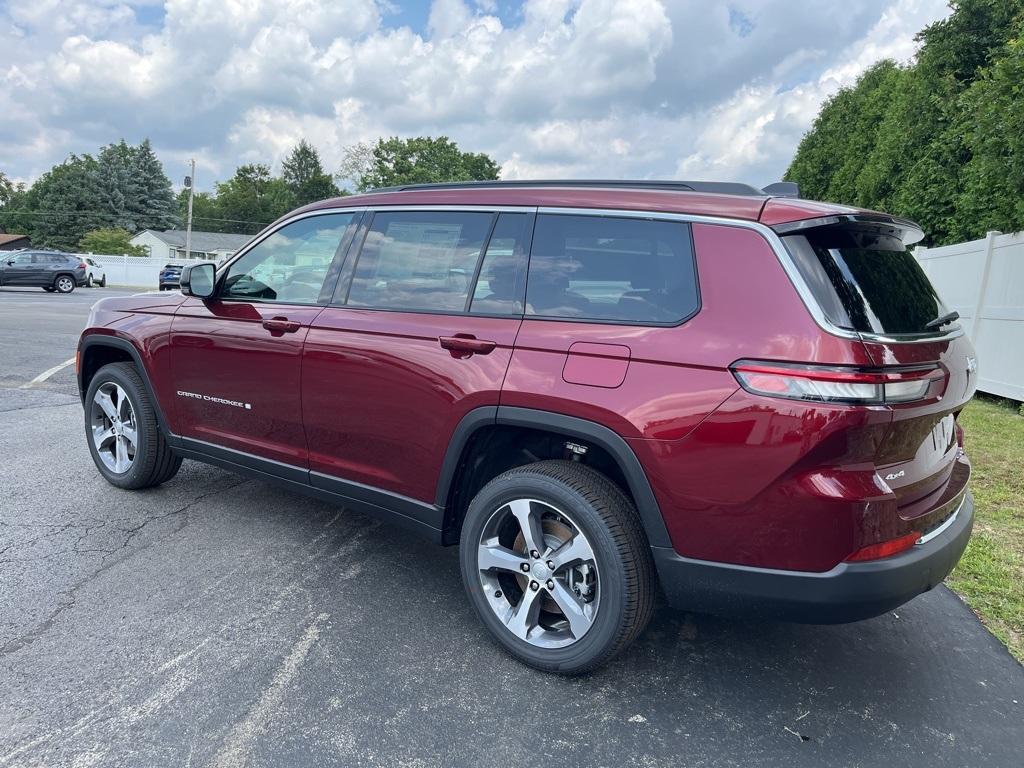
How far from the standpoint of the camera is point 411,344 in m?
3.09

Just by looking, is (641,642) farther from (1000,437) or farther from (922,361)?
(1000,437)

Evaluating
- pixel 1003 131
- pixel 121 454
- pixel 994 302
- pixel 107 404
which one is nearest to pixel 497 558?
pixel 121 454

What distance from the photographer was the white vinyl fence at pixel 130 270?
42.8 m

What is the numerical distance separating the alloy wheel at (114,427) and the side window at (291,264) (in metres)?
1.21

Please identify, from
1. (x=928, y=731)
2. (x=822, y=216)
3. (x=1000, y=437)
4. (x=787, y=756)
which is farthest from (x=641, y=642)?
(x=1000, y=437)

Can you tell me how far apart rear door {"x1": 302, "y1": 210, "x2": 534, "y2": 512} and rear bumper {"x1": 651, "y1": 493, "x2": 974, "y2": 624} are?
3.18 ft

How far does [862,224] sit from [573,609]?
1.74 m

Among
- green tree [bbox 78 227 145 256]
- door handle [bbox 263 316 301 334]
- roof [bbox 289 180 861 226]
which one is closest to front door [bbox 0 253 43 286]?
door handle [bbox 263 316 301 334]

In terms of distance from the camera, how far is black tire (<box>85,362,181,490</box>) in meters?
4.39

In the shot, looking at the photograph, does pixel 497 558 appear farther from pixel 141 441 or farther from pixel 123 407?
pixel 123 407

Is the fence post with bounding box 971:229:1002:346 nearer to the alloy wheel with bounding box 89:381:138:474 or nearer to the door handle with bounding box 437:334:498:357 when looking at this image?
the door handle with bounding box 437:334:498:357

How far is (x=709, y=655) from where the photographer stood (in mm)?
2949

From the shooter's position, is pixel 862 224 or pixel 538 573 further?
pixel 538 573

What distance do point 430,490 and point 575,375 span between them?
3.00 ft
